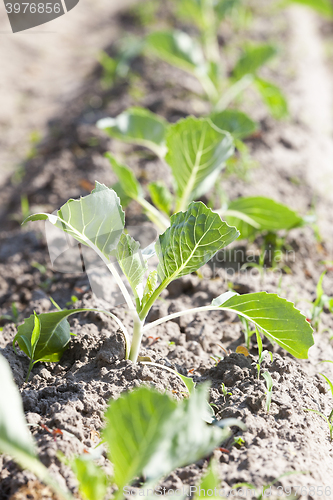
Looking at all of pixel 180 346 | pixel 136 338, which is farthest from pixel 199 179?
pixel 136 338

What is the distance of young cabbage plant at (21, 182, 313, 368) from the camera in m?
1.03

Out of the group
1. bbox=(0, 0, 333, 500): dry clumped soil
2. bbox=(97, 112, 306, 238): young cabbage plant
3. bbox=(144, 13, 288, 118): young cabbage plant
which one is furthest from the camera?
bbox=(144, 13, 288, 118): young cabbage plant

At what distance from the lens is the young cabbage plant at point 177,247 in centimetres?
103

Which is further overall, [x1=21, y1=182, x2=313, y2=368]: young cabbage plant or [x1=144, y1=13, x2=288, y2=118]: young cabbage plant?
[x1=144, y1=13, x2=288, y2=118]: young cabbage plant

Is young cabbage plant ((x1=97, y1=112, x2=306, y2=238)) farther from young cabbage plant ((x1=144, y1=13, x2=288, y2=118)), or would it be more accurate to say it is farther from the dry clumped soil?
young cabbage plant ((x1=144, y1=13, x2=288, y2=118))

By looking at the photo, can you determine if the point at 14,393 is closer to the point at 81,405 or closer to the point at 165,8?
the point at 81,405

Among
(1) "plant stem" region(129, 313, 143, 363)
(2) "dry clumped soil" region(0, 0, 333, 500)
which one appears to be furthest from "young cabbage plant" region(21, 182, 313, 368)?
(2) "dry clumped soil" region(0, 0, 333, 500)

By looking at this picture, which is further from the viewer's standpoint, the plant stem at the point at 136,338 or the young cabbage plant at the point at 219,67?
the young cabbage plant at the point at 219,67

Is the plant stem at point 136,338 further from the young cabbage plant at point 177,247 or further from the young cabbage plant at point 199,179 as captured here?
the young cabbage plant at point 199,179

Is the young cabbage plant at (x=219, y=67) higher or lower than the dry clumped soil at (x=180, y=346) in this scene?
higher

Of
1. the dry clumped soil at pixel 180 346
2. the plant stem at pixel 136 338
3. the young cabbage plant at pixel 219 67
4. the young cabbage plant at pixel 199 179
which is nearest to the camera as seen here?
the dry clumped soil at pixel 180 346

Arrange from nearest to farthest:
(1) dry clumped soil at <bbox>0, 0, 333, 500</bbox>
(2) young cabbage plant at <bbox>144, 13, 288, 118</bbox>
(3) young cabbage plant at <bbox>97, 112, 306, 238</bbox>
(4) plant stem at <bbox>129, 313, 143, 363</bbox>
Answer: (1) dry clumped soil at <bbox>0, 0, 333, 500</bbox> < (4) plant stem at <bbox>129, 313, 143, 363</bbox> < (3) young cabbage plant at <bbox>97, 112, 306, 238</bbox> < (2) young cabbage plant at <bbox>144, 13, 288, 118</bbox>

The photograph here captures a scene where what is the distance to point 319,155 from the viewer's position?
283 centimetres

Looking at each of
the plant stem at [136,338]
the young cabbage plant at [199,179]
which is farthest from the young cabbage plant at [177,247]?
the young cabbage plant at [199,179]
